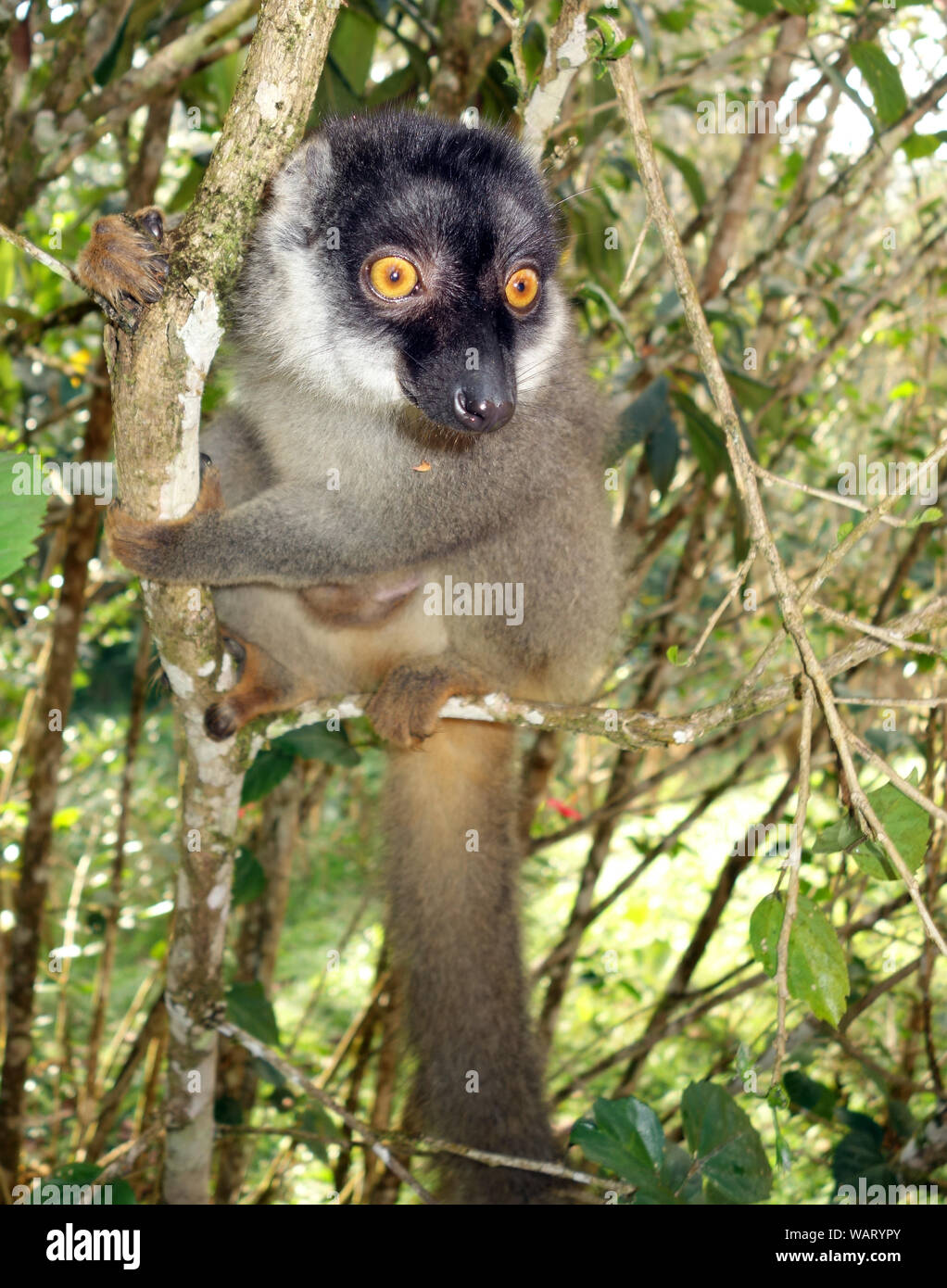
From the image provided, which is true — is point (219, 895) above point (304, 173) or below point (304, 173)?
below

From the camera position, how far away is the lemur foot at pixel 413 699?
2998mm

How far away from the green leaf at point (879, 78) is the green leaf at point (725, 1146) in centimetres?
282

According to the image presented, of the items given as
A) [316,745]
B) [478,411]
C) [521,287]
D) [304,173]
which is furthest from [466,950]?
[304,173]

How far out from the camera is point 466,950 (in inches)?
127

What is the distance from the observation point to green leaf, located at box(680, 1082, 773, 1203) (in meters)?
2.31

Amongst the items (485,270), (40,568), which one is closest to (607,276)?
(485,270)

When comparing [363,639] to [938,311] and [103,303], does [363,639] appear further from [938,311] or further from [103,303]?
[938,311]

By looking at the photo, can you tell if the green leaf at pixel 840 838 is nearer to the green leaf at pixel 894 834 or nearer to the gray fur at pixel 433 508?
the green leaf at pixel 894 834

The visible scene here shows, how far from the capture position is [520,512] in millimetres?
3049

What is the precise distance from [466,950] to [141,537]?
1.70 meters

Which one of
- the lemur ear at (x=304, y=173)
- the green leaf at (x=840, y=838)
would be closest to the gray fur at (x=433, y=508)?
the lemur ear at (x=304, y=173)

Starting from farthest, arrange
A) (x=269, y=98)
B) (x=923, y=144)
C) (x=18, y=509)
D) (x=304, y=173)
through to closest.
→ 1. (x=923, y=144)
2. (x=304, y=173)
3. (x=269, y=98)
4. (x=18, y=509)

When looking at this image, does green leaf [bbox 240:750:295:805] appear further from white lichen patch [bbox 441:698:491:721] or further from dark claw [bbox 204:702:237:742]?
white lichen patch [bbox 441:698:491:721]

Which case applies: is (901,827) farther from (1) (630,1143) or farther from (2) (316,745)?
(2) (316,745)
